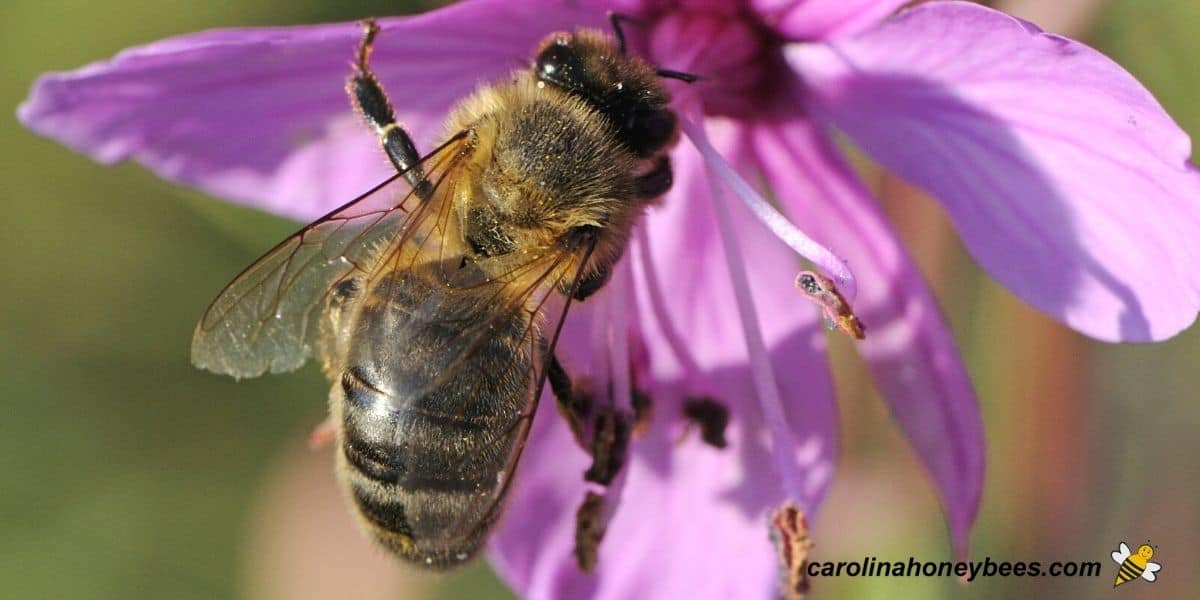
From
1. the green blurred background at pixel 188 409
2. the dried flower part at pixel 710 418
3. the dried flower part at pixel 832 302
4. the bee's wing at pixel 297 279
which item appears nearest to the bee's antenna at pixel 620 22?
the bee's wing at pixel 297 279

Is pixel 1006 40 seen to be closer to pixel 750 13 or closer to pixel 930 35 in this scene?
pixel 930 35

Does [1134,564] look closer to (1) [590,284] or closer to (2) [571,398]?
(2) [571,398]

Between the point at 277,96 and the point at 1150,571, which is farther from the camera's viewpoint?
the point at 1150,571

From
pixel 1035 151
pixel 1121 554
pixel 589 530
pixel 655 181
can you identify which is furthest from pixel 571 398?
pixel 1121 554

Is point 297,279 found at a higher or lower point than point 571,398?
higher

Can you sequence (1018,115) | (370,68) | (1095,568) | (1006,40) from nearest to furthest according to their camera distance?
(1006,40), (1018,115), (370,68), (1095,568)

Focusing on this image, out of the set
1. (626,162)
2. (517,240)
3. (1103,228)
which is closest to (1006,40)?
(1103,228)

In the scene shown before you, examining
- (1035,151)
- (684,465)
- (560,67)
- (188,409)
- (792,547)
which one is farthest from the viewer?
(188,409)
